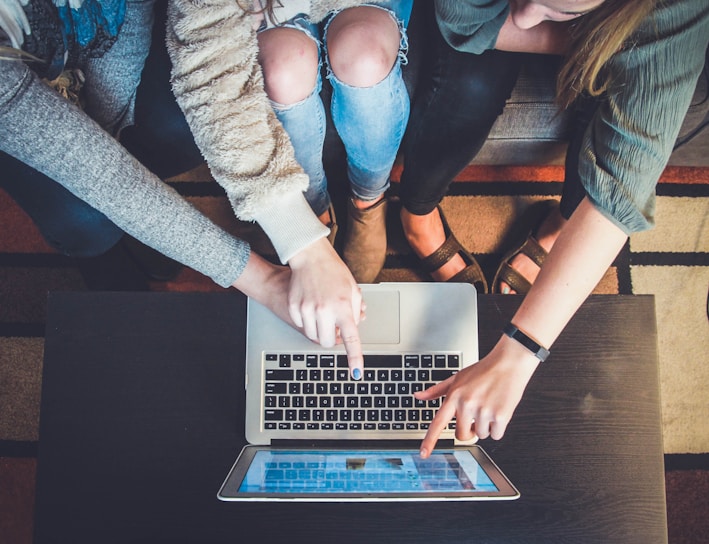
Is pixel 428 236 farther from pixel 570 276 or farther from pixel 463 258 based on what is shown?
pixel 570 276

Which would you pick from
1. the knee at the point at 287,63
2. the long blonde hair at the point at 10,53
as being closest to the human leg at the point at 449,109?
the knee at the point at 287,63

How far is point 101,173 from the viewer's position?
0.68 metres

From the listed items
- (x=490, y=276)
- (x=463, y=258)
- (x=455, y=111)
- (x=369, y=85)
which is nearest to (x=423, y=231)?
(x=463, y=258)

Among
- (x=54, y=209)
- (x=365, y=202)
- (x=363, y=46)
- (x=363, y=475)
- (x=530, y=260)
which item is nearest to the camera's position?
(x=363, y=475)

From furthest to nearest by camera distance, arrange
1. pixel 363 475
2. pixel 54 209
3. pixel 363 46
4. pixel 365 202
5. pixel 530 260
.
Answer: pixel 530 260 < pixel 365 202 < pixel 54 209 < pixel 363 46 < pixel 363 475

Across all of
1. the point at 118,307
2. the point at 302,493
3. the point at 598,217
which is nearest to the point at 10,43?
the point at 118,307

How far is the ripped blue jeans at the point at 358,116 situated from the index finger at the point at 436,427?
462mm

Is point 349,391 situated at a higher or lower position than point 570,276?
lower

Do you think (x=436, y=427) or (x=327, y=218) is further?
(x=327, y=218)

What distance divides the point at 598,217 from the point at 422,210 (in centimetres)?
46

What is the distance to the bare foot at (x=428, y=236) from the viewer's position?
117 cm

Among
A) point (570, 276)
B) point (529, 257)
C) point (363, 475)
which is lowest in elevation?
point (363, 475)

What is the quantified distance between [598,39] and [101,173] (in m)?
0.71

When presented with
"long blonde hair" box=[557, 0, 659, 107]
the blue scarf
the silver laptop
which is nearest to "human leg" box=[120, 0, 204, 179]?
the blue scarf
